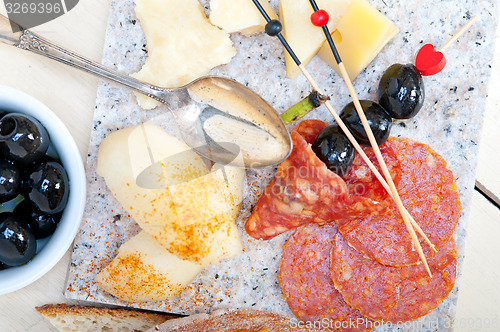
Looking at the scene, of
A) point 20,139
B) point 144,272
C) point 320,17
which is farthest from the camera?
point 144,272

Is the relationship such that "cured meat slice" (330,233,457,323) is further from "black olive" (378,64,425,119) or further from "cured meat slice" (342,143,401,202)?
"black olive" (378,64,425,119)

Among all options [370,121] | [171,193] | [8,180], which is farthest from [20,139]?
[370,121]

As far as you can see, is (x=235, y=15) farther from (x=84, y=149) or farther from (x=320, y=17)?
(x=84, y=149)

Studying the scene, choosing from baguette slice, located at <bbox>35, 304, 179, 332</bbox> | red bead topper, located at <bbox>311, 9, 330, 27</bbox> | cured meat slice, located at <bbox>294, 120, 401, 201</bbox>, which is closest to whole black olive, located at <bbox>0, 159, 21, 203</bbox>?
baguette slice, located at <bbox>35, 304, 179, 332</bbox>

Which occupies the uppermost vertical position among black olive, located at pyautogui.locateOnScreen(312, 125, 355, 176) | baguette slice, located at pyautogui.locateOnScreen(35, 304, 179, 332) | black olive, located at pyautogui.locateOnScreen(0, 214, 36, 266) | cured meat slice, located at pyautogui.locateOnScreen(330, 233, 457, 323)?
black olive, located at pyautogui.locateOnScreen(0, 214, 36, 266)

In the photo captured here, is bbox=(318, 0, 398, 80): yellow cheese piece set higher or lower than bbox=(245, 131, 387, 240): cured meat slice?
higher

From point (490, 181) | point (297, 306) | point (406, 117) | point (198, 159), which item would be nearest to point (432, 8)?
point (406, 117)
